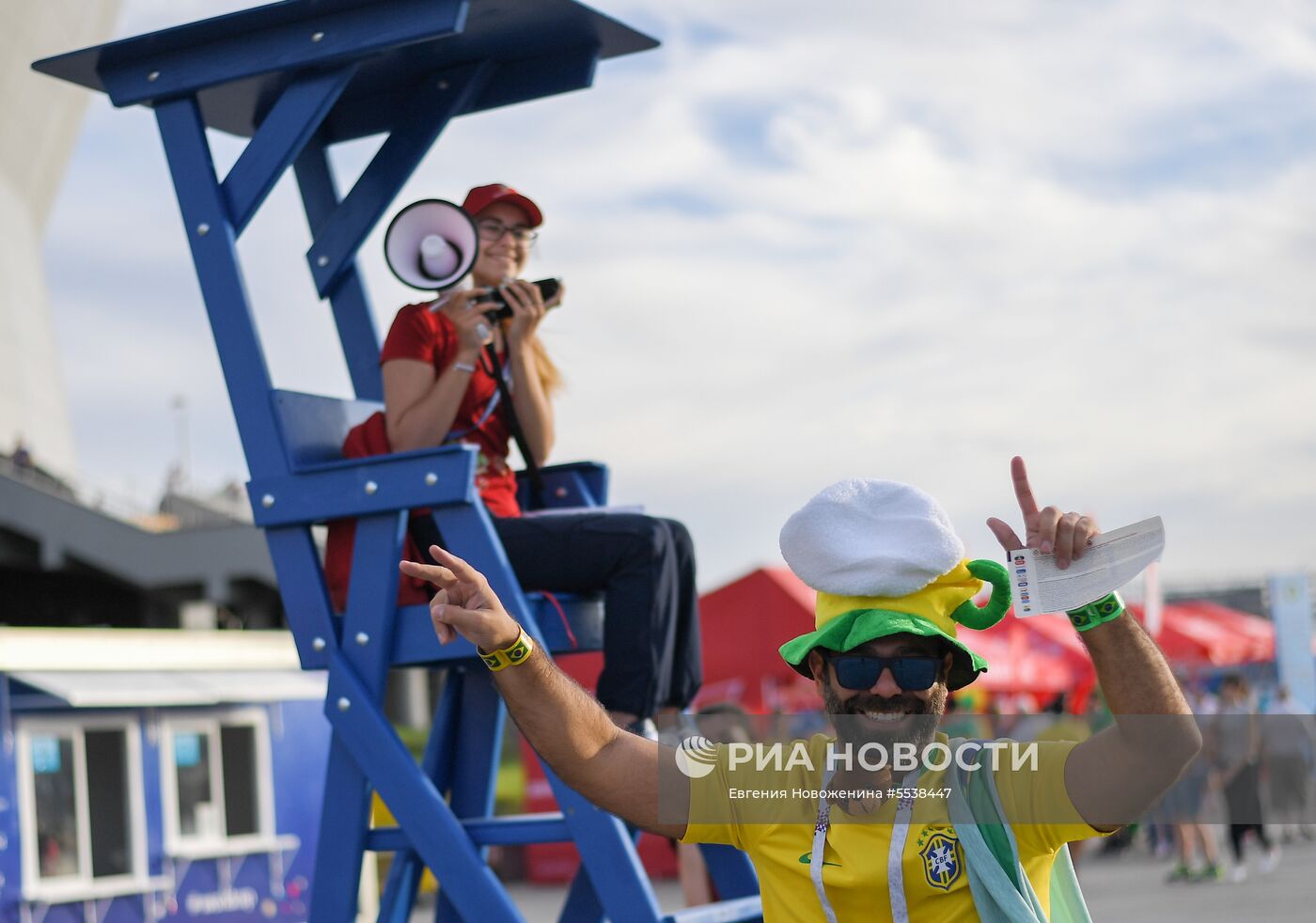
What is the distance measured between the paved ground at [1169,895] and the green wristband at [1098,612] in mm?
7828

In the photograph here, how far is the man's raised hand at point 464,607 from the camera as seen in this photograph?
103 inches

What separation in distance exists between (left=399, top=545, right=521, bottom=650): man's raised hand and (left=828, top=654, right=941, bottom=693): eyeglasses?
0.52 meters

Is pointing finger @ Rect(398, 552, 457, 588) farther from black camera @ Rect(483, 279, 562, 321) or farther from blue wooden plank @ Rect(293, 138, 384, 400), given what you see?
blue wooden plank @ Rect(293, 138, 384, 400)

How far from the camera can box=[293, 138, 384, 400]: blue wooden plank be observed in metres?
5.34

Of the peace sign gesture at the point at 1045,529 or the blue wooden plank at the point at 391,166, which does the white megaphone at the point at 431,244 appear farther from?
the peace sign gesture at the point at 1045,529

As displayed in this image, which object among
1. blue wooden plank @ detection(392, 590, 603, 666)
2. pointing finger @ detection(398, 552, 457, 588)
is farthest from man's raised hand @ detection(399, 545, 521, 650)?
blue wooden plank @ detection(392, 590, 603, 666)

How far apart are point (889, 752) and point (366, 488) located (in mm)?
1953

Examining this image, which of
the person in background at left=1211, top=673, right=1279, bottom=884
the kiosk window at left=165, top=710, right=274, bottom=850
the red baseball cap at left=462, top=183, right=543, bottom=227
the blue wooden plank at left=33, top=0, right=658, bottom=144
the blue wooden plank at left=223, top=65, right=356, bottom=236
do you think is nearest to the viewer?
the blue wooden plank at left=223, top=65, right=356, bottom=236

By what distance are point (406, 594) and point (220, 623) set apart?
2915cm

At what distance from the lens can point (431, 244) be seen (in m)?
4.49

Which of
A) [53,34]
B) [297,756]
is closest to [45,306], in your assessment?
[53,34]

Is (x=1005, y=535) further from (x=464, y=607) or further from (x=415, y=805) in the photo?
(x=415, y=805)

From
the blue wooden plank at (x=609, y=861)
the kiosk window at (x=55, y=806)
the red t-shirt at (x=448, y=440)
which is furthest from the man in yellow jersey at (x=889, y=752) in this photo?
the kiosk window at (x=55, y=806)

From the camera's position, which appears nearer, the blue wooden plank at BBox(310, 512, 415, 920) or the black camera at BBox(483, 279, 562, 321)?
the blue wooden plank at BBox(310, 512, 415, 920)
